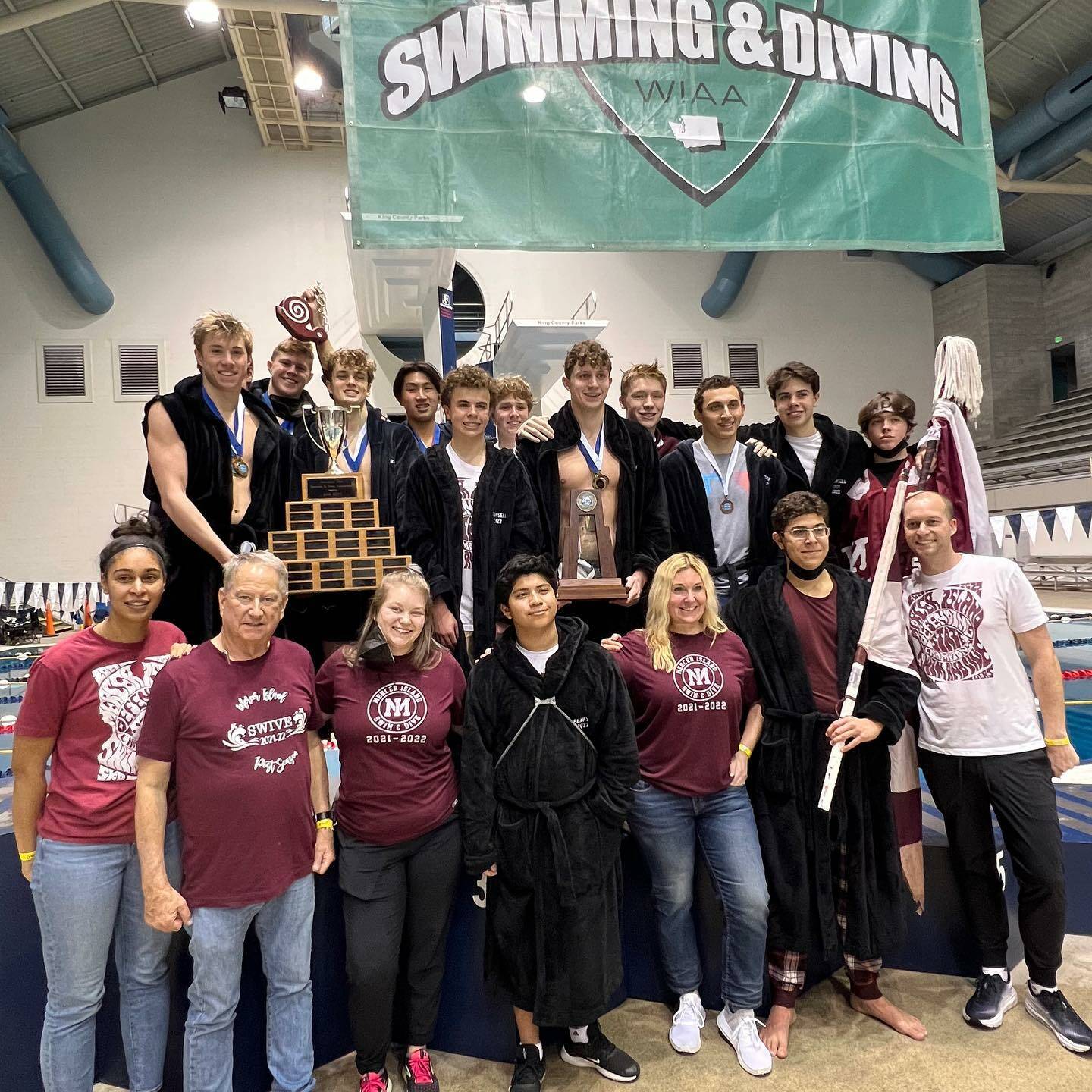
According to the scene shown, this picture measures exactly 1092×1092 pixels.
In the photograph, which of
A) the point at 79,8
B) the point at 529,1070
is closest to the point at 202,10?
the point at 79,8

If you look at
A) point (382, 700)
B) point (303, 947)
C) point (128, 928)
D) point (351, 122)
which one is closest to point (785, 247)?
point (351, 122)

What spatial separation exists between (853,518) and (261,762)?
2448 millimetres

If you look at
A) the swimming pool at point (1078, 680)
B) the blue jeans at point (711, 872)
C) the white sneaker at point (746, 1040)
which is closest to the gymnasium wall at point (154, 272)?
the swimming pool at point (1078, 680)

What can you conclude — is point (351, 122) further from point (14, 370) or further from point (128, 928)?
point (14, 370)

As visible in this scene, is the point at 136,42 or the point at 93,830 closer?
the point at 93,830

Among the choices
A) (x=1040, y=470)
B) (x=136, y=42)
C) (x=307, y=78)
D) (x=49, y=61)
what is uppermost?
(x=136, y=42)

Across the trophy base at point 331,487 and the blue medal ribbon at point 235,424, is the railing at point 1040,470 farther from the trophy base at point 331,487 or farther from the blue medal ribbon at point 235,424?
the blue medal ribbon at point 235,424

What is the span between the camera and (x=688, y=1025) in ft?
7.97

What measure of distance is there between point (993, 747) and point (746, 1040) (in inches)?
46.9

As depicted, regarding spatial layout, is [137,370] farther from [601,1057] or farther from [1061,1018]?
[1061,1018]

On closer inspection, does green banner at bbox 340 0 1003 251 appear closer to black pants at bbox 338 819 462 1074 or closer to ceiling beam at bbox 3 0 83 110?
black pants at bbox 338 819 462 1074

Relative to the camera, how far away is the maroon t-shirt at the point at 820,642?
2.48m

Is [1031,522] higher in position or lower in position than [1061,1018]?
higher

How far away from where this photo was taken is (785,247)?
2.92 metres
